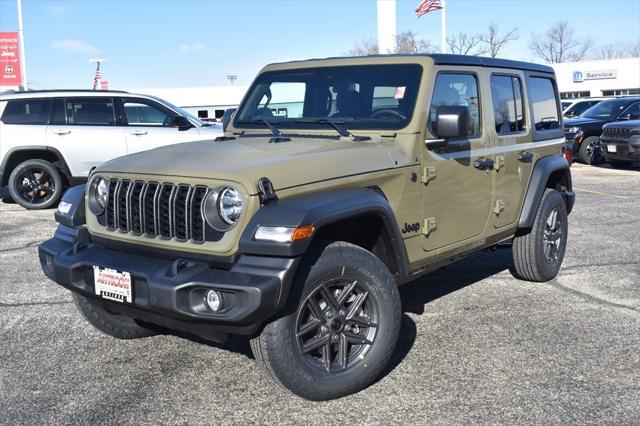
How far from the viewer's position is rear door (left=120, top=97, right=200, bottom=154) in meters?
10.8

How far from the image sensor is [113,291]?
3473 mm

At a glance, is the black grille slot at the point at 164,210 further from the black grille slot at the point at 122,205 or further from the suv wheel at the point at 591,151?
the suv wheel at the point at 591,151

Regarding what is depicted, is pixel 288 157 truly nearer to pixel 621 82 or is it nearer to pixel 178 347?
pixel 178 347

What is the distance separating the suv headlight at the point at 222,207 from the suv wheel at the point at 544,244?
3.20 meters

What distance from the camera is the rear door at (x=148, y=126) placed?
1080 cm

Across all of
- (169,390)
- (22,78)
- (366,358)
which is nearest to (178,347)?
(169,390)

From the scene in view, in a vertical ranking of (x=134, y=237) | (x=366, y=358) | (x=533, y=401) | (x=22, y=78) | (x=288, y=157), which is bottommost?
(x=533, y=401)

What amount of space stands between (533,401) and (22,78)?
31.2m

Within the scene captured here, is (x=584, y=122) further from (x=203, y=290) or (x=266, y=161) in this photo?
(x=203, y=290)

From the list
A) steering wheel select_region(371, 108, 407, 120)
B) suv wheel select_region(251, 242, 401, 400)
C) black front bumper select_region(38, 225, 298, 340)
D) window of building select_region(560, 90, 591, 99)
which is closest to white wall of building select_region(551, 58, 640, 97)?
window of building select_region(560, 90, 591, 99)

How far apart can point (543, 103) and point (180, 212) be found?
12.5 feet

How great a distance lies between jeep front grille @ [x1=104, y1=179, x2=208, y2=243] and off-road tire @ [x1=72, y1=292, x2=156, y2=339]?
746mm

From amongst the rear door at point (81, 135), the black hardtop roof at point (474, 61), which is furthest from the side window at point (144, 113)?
the black hardtop roof at point (474, 61)

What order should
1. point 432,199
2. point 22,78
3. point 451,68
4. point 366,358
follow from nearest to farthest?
1. point 366,358
2. point 432,199
3. point 451,68
4. point 22,78
